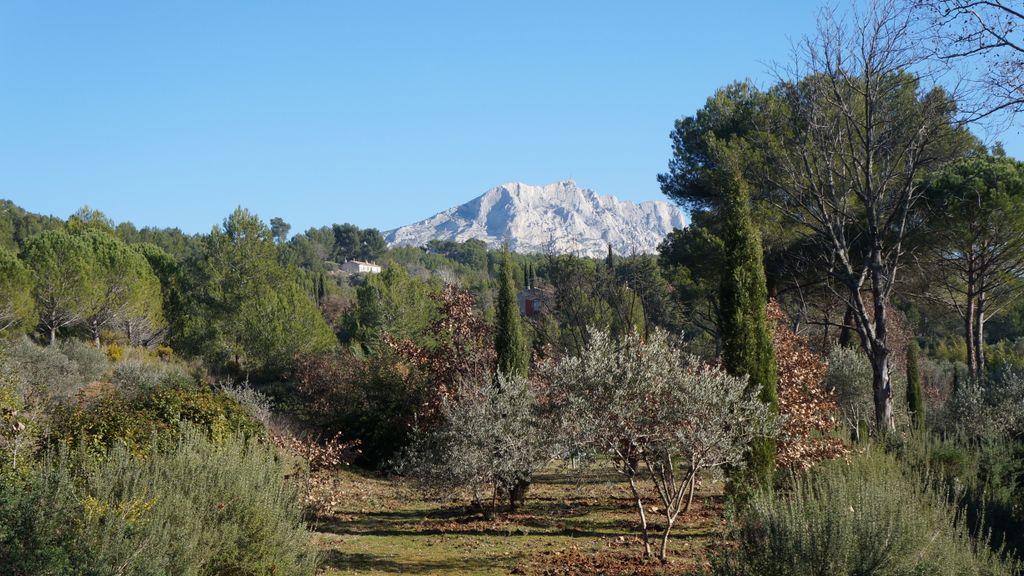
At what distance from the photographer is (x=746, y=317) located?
11.8 metres

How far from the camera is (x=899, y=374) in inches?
1058

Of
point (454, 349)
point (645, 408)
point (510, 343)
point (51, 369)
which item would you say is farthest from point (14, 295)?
point (645, 408)

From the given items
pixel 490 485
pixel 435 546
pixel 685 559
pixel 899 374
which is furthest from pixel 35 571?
pixel 899 374

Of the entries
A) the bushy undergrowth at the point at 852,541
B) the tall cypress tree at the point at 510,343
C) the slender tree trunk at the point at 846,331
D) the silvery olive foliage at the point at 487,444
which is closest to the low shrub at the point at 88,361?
the tall cypress tree at the point at 510,343

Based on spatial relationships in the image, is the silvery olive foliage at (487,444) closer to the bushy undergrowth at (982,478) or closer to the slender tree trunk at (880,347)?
the bushy undergrowth at (982,478)

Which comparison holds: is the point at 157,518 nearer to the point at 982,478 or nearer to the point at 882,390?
the point at 982,478

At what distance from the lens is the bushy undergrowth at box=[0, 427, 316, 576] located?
18.4 feet

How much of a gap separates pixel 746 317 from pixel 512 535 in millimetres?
4724

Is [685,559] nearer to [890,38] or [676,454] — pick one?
[676,454]

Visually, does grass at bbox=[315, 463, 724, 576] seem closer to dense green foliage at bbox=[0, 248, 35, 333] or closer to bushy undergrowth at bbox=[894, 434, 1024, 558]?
bushy undergrowth at bbox=[894, 434, 1024, 558]

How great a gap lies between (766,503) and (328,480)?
24.9ft

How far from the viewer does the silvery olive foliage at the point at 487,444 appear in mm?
11555

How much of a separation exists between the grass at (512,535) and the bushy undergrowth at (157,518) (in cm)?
232

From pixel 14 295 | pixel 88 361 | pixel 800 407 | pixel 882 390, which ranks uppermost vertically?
pixel 14 295
